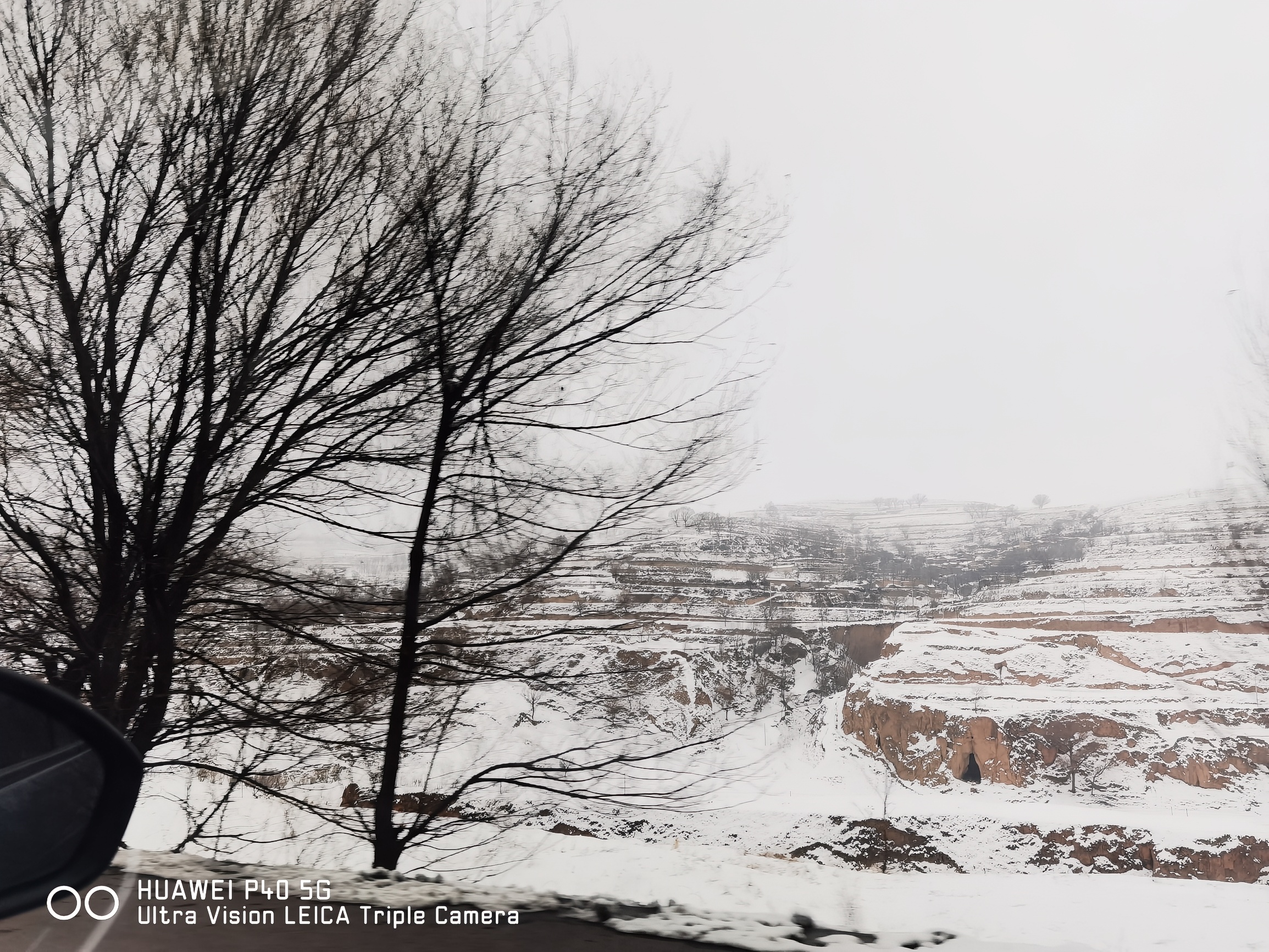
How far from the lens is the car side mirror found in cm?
153

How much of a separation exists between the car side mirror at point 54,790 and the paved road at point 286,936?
1.01m

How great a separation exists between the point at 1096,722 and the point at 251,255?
17156 mm

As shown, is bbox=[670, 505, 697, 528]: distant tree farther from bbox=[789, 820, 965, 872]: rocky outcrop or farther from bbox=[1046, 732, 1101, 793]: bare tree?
bbox=[1046, 732, 1101, 793]: bare tree

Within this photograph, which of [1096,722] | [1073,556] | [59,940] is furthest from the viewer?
[1096,722]

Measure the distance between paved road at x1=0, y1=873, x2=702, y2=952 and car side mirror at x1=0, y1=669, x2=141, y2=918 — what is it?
3.31ft

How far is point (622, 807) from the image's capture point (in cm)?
550

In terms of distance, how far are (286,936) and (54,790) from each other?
1374 mm

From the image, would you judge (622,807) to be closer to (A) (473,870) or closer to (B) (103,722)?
(A) (473,870)

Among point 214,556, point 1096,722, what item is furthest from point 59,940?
point 1096,722

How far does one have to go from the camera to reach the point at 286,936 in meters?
2.69

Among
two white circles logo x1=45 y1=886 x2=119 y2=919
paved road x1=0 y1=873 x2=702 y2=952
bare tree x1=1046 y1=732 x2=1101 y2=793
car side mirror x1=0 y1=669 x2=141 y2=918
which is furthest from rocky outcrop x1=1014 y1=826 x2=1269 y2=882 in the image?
car side mirror x1=0 y1=669 x2=141 y2=918

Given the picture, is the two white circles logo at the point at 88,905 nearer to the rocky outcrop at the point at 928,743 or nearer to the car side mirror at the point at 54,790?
the car side mirror at the point at 54,790

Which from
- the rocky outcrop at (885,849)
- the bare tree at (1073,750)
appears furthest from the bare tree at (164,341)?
the bare tree at (1073,750)

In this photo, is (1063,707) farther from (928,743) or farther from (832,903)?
(832,903)
